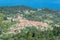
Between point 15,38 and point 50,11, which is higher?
point 50,11

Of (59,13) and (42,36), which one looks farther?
(59,13)

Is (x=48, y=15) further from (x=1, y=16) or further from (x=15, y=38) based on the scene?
(x=15, y=38)

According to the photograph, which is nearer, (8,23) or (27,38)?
(27,38)

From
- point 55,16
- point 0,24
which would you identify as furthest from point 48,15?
point 0,24

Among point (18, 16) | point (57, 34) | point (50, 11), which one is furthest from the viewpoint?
point (50, 11)

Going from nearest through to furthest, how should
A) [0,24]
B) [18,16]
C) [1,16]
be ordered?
[0,24] → [1,16] → [18,16]

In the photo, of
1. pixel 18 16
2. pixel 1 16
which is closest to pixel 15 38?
pixel 1 16

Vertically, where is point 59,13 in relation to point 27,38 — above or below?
above

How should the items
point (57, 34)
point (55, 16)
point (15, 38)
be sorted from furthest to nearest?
point (55, 16) → point (57, 34) → point (15, 38)

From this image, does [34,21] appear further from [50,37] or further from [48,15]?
[50,37]

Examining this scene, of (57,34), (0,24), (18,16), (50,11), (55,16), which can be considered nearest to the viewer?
(57,34)
